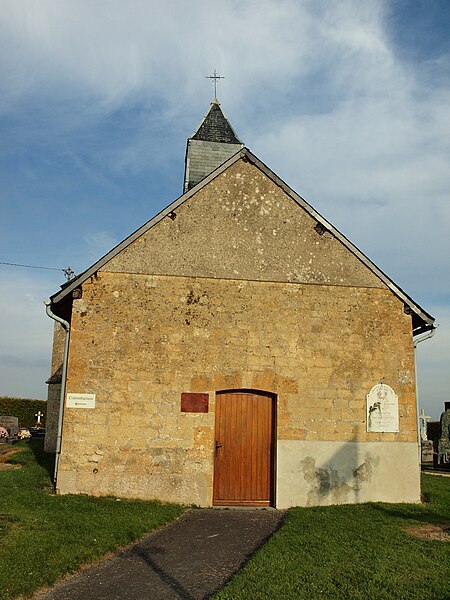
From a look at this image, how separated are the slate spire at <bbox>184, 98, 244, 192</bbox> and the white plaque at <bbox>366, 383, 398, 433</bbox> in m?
10.1

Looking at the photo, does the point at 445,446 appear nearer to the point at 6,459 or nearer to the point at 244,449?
the point at 244,449

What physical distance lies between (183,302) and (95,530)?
453 centimetres

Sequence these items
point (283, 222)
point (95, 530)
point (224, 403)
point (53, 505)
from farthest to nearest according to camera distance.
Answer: point (283, 222)
point (224, 403)
point (53, 505)
point (95, 530)

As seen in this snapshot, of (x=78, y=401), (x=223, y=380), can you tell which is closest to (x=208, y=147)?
(x=223, y=380)

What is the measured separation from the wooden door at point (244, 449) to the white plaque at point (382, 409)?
1962 mm

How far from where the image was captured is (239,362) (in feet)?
33.4

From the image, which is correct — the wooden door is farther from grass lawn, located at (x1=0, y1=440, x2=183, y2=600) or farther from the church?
grass lawn, located at (x1=0, y1=440, x2=183, y2=600)

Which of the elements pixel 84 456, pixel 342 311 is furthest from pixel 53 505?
pixel 342 311

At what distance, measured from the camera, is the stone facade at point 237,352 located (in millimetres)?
9719

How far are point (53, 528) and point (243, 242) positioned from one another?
622 centimetres

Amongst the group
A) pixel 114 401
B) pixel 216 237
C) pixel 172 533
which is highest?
pixel 216 237

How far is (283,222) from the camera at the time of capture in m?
10.9

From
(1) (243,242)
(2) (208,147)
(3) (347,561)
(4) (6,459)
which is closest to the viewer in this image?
(3) (347,561)

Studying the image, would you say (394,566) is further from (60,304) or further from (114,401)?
(60,304)
